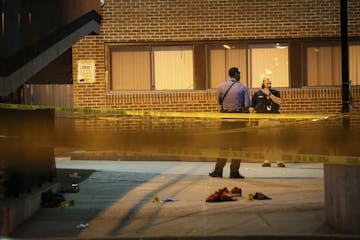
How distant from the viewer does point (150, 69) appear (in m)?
18.0

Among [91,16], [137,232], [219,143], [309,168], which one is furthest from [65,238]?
[91,16]

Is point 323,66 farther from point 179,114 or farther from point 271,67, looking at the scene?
point 179,114

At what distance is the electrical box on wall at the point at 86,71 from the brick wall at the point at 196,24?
0.34 feet

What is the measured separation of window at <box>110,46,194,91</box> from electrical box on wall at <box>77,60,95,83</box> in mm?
477

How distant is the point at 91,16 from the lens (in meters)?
16.2

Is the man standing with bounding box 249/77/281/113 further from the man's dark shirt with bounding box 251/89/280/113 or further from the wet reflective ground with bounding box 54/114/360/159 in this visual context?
the wet reflective ground with bounding box 54/114/360/159

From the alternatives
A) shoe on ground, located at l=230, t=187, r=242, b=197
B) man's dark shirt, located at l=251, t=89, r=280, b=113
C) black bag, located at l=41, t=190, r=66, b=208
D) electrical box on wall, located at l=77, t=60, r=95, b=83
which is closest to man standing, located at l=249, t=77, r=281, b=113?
man's dark shirt, located at l=251, t=89, r=280, b=113

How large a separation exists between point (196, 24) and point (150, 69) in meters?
1.51

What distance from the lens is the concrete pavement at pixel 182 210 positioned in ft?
26.9

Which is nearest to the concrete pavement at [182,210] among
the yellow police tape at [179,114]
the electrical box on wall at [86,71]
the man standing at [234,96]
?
the yellow police tape at [179,114]

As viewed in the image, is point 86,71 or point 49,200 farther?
point 86,71

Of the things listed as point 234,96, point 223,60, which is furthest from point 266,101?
point 223,60

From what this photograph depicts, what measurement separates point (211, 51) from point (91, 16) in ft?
10.5

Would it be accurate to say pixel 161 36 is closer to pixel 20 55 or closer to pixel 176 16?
pixel 176 16
